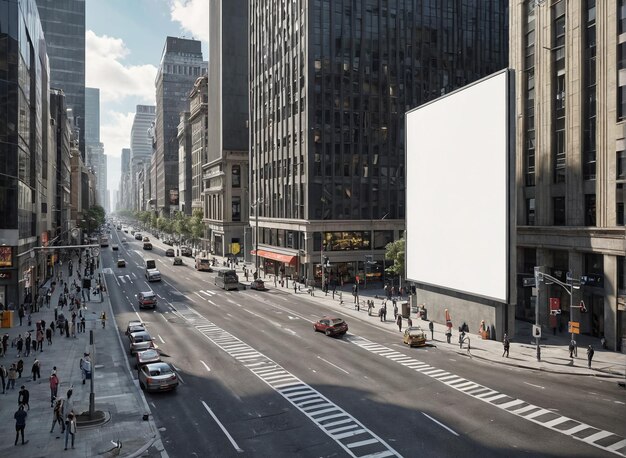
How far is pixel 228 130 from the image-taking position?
117375 millimetres

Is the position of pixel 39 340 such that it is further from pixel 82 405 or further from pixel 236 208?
pixel 236 208

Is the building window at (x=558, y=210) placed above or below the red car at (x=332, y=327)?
above

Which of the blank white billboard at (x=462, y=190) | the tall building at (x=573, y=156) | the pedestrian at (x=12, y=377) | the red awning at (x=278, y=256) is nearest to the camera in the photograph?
the pedestrian at (x=12, y=377)

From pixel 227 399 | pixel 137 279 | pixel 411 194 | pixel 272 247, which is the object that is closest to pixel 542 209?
pixel 411 194

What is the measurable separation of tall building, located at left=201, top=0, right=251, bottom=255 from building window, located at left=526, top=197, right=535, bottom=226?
71.4m

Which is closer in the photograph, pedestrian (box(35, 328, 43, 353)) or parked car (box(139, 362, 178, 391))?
parked car (box(139, 362, 178, 391))

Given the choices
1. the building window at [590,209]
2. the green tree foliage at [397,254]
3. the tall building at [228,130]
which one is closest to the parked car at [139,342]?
the green tree foliage at [397,254]

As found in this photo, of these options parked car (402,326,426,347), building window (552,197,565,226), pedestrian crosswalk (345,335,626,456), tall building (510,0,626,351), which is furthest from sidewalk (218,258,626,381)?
building window (552,197,565,226)

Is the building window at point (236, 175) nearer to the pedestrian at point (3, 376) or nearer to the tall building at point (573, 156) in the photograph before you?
the tall building at point (573, 156)

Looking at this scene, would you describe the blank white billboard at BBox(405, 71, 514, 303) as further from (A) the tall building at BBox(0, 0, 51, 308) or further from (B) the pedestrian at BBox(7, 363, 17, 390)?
(A) the tall building at BBox(0, 0, 51, 308)

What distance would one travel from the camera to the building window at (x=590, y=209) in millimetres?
39091

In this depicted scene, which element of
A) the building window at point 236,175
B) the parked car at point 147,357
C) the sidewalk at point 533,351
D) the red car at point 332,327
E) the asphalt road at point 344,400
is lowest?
the sidewalk at point 533,351

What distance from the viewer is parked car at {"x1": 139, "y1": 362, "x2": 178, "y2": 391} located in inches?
1053

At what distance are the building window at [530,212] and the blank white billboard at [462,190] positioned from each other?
7656 mm
